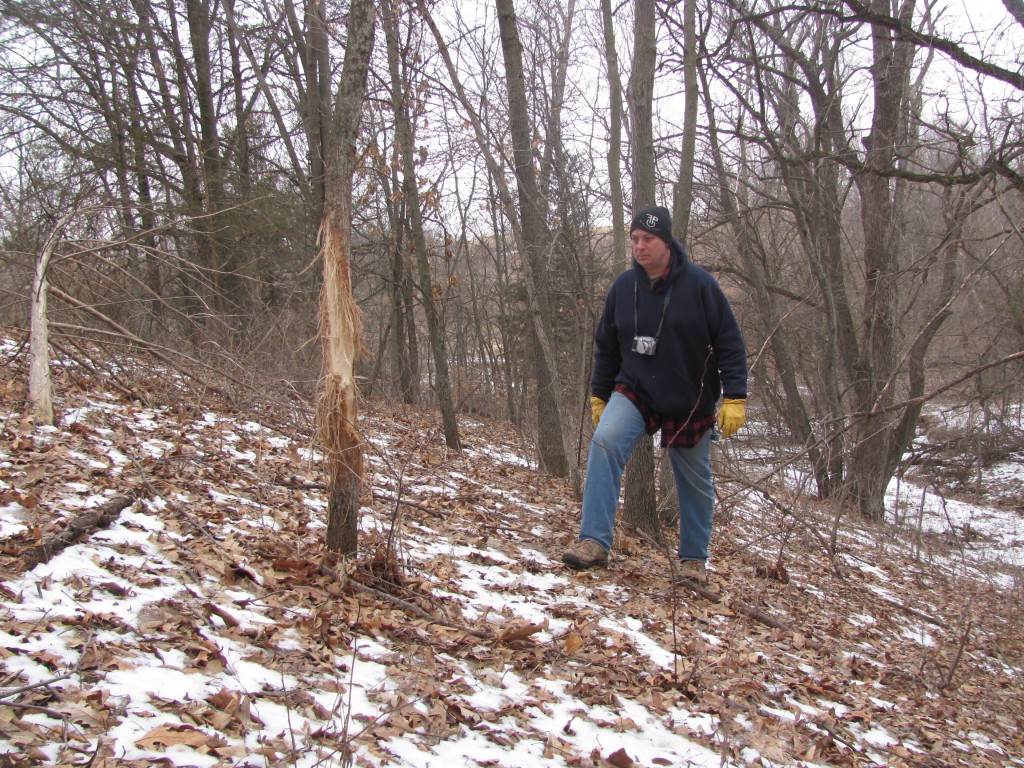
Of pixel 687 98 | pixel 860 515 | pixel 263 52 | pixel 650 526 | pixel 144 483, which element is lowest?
pixel 860 515

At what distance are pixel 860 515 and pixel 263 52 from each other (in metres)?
12.4

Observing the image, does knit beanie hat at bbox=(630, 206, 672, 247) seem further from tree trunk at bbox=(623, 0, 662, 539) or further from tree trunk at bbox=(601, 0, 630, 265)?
tree trunk at bbox=(601, 0, 630, 265)

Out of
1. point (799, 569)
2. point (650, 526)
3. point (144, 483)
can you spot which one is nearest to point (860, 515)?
point (799, 569)

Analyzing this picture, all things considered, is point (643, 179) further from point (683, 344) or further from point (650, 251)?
point (683, 344)

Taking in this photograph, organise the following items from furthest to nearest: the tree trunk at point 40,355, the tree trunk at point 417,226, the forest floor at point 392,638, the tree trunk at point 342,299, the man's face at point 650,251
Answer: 1. the tree trunk at point 417,226
2. the tree trunk at point 40,355
3. the man's face at point 650,251
4. the tree trunk at point 342,299
5. the forest floor at point 392,638

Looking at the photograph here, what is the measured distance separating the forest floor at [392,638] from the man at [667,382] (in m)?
0.39

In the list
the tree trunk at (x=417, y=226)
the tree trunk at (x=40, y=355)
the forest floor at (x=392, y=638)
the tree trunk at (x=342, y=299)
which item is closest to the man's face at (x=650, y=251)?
the forest floor at (x=392, y=638)

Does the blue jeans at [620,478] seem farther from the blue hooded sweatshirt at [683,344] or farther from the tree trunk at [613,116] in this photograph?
the tree trunk at [613,116]

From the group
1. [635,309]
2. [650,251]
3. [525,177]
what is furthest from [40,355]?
[525,177]

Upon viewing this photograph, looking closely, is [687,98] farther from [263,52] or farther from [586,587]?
[263,52]

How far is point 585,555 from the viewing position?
413 centimetres

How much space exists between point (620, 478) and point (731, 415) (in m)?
0.71

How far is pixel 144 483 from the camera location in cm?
367

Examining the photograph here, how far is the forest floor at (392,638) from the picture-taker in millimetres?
2113
